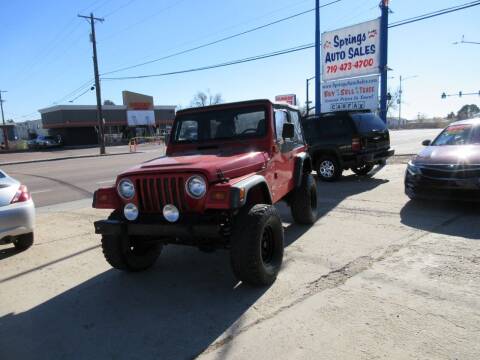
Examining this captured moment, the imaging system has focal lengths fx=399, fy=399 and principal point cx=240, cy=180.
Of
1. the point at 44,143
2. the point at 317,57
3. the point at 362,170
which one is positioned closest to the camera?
the point at 362,170

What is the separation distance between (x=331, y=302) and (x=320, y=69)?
14.2 m

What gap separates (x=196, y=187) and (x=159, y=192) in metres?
0.45

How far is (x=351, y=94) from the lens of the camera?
52.0ft

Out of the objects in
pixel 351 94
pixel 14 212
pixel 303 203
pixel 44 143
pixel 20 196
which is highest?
pixel 351 94

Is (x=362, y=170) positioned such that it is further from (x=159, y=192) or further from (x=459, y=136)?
(x=159, y=192)

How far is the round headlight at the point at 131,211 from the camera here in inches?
160

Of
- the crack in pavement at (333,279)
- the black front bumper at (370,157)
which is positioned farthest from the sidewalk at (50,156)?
the crack in pavement at (333,279)

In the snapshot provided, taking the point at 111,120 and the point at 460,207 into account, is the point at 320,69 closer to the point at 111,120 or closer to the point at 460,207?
the point at 460,207

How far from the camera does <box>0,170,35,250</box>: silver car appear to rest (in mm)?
5277

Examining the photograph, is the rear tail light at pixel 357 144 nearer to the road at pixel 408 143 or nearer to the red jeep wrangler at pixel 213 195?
the red jeep wrangler at pixel 213 195

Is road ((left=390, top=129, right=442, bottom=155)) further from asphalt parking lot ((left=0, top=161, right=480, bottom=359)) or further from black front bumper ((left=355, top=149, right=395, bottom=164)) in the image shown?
asphalt parking lot ((left=0, top=161, right=480, bottom=359))

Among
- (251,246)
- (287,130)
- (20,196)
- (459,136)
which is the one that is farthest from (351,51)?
(251,246)

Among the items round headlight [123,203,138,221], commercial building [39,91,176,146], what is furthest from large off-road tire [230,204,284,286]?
commercial building [39,91,176,146]

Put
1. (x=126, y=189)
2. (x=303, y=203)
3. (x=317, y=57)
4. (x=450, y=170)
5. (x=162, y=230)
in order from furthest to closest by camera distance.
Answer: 1. (x=317, y=57)
2. (x=450, y=170)
3. (x=303, y=203)
4. (x=126, y=189)
5. (x=162, y=230)
